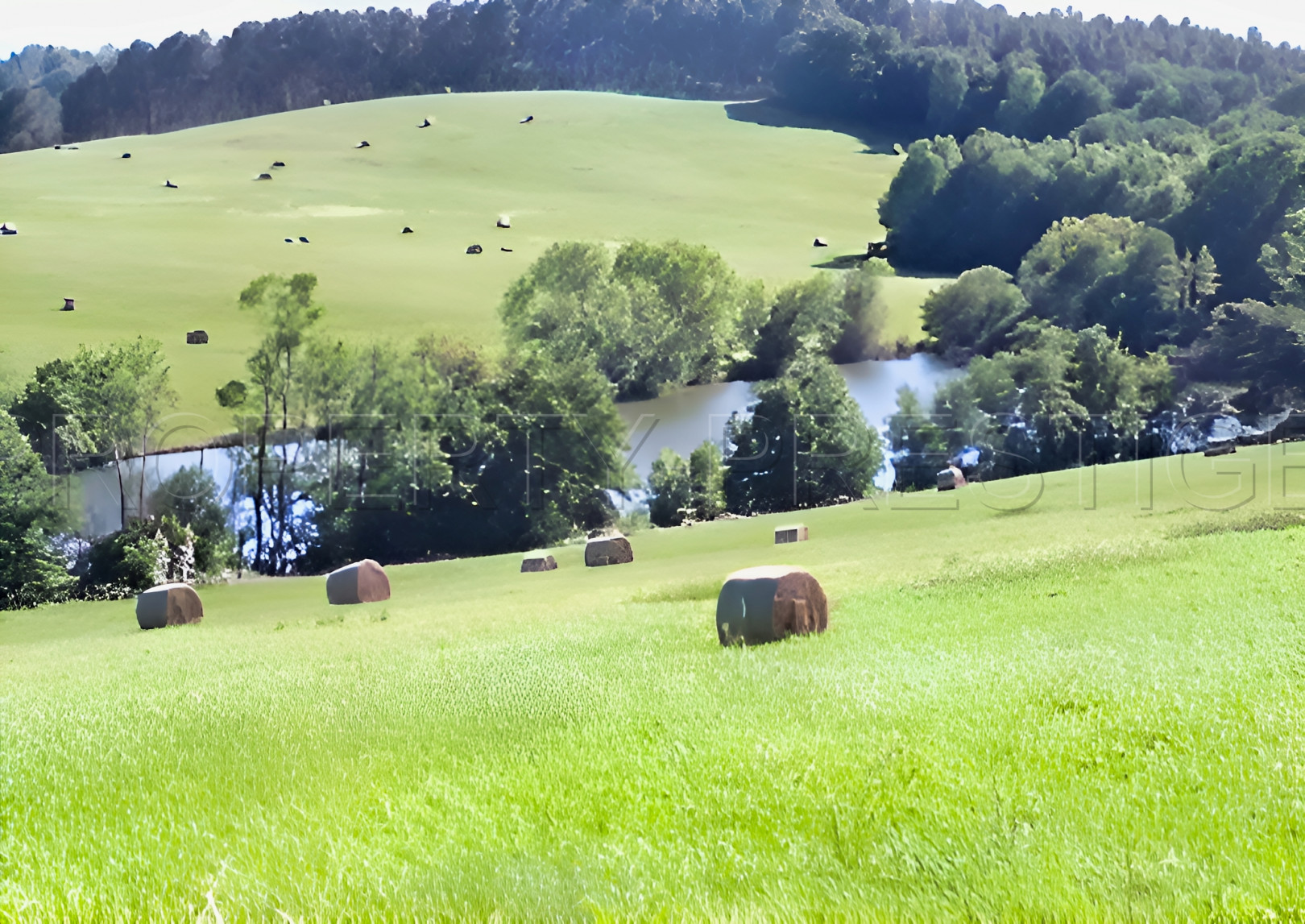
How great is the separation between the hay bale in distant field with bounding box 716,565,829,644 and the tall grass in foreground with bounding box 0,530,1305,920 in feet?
0.96

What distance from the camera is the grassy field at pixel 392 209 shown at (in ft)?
101

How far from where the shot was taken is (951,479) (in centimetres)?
2917

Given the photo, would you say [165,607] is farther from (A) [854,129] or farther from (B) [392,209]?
(A) [854,129]

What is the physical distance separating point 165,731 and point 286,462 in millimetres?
22652

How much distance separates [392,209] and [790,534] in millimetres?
23267

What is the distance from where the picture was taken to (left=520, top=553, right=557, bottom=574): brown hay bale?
22578mm

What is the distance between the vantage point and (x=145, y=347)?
28.1 metres

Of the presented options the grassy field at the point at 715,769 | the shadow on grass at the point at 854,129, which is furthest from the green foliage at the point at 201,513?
the shadow on grass at the point at 854,129

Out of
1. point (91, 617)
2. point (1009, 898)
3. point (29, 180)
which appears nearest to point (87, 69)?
point (29, 180)

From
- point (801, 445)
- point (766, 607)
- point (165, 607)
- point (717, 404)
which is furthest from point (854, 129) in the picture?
point (766, 607)

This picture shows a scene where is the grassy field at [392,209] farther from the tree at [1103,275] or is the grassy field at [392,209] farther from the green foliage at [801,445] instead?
the tree at [1103,275]

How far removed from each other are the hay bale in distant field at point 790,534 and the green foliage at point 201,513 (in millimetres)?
13136

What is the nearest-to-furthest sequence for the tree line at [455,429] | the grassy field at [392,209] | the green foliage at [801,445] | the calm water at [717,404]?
the tree line at [455,429], the grassy field at [392,209], the green foliage at [801,445], the calm water at [717,404]

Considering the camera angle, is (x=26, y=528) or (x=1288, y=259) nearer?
(x=26, y=528)
